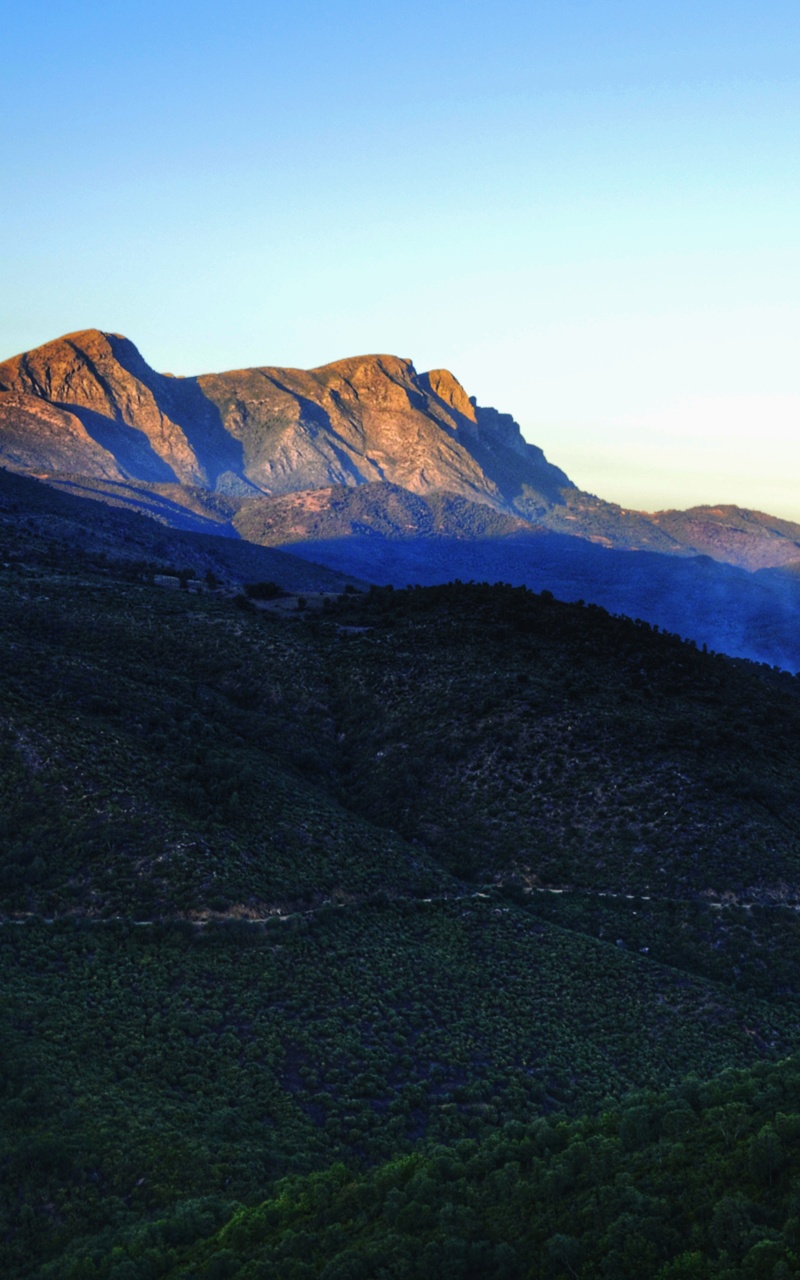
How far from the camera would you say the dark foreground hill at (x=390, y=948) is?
63.2 ft

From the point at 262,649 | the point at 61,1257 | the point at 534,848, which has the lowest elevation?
the point at 61,1257

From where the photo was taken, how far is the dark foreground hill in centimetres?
1925

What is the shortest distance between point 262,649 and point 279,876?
94.3 feet

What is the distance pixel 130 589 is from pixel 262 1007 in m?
49.5

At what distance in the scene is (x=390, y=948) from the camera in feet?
116

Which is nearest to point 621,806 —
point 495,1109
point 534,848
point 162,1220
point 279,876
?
point 534,848

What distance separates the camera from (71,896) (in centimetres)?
3384

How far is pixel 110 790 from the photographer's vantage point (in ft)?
130

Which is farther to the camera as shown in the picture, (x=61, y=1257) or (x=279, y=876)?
(x=279, y=876)

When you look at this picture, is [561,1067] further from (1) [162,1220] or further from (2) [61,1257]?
(2) [61,1257]

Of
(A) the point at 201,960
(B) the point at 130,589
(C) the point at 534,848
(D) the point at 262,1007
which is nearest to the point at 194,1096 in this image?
(D) the point at 262,1007

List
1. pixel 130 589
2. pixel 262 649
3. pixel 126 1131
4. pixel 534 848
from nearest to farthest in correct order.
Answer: pixel 126 1131 → pixel 534 848 → pixel 262 649 → pixel 130 589

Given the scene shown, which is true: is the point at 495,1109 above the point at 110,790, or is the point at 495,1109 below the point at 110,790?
below

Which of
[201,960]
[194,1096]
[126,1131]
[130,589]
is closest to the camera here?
[126,1131]
